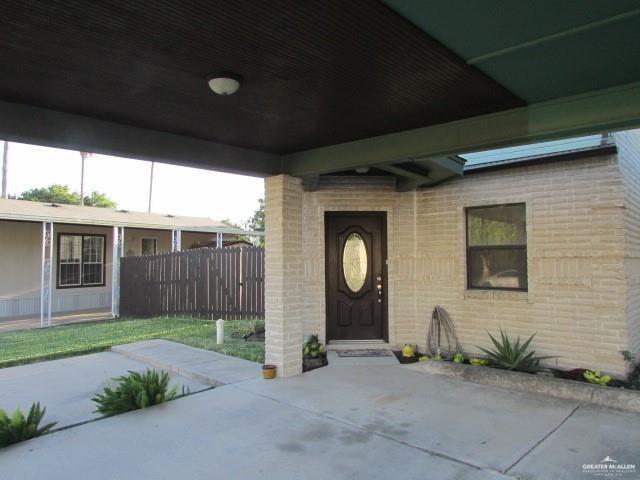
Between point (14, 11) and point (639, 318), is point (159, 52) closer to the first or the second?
point (14, 11)

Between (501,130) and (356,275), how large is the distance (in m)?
4.04

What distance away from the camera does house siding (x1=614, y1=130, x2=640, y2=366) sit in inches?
225

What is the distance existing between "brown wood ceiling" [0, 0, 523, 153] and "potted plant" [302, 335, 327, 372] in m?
3.47

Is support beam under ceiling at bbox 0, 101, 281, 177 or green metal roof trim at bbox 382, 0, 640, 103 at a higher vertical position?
green metal roof trim at bbox 382, 0, 640, 103

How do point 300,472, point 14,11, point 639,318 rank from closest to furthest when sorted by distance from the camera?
point 14,11 → point 300,472 → point 639,318

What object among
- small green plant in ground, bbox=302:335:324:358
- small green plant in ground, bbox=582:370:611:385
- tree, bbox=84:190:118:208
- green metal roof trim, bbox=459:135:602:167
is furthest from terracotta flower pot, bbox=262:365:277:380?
tree, bbox=84:190:118:208

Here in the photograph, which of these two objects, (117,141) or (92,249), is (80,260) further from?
(117,141)

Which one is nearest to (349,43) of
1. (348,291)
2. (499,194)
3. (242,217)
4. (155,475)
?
(155,475)

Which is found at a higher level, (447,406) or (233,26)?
(233,26)

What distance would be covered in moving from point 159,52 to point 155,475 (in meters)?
3.11

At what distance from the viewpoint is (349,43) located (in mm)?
2867
